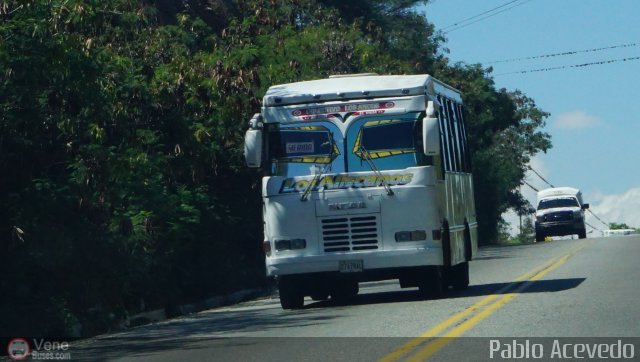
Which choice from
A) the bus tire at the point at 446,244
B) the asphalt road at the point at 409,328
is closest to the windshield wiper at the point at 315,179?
the asphalt road at the point at 409,328

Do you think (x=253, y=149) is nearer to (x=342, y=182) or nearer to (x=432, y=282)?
(x=342, y=182)

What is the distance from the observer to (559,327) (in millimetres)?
13625

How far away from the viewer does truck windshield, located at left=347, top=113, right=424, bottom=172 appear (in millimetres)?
18031

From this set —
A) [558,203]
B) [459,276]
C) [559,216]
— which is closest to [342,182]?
[459,276]

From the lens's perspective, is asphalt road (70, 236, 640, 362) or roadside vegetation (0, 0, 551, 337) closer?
asphalt road (70, 236, 640, 362)

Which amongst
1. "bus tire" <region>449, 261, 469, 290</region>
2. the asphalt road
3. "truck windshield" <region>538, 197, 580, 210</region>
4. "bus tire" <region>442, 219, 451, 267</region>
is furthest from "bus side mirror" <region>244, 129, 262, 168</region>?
"truck windshield" <region>538, 197, 580, 210</region>

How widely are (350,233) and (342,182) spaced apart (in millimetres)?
772

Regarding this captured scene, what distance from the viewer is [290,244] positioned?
722 inches

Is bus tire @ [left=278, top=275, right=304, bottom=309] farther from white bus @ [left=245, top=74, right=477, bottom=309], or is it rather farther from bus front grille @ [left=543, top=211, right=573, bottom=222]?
bus front grille @ [left=543, top=211, right=573, bottom=222]

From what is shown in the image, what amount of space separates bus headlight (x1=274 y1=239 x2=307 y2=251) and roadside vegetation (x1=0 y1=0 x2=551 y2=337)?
3339 mm

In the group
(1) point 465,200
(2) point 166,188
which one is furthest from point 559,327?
(2) point 166,188

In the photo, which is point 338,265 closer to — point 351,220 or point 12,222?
point 351,220

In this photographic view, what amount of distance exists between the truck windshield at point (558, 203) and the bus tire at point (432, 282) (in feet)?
129

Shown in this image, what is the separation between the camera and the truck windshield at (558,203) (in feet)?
188
